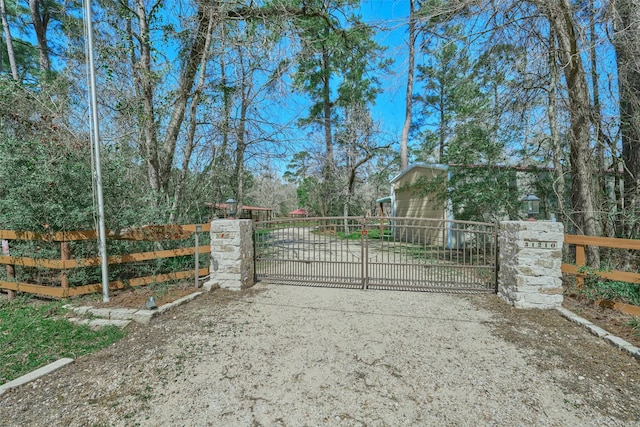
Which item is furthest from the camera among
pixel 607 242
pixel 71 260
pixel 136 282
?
pixel 136 282

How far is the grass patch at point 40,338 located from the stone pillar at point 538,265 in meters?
5.16

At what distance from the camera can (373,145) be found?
13.1m

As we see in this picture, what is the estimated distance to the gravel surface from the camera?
1.90m

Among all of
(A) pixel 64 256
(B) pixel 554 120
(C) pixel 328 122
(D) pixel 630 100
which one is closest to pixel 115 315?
(A) pixel 64 256

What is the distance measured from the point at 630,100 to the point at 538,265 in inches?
140

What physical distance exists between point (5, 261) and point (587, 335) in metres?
7.87

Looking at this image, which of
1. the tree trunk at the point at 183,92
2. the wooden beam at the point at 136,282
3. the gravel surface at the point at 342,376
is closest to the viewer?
the gravel surface at the point at 342,376

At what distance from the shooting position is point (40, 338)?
2.93m

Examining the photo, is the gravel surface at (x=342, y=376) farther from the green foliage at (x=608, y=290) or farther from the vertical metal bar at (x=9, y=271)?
the vertical metal bar at (x=9, y=271)

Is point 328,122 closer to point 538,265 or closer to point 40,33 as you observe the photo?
point 40,33

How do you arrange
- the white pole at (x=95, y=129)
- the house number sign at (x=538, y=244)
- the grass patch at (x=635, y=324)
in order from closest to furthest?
the grass patch at (x=635, y=324) < the white pole at (x=95, y=129) < the house number sign at (x=538, y=244)

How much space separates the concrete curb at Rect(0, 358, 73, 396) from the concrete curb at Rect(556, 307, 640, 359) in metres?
5.31

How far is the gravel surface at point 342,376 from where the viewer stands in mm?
1898

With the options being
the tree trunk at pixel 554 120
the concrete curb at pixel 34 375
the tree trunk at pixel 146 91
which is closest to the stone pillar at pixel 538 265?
the tree trunk at pixel 554 120
